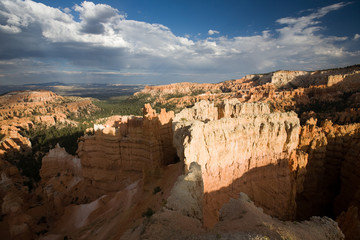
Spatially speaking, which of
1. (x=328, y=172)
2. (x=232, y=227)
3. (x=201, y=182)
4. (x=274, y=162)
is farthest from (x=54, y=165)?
(x=328, y=172)

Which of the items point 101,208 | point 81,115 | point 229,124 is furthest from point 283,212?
point 81,115

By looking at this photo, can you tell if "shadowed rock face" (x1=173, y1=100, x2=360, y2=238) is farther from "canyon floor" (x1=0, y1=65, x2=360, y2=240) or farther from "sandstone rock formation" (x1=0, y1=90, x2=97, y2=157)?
"sandstone rock formation" (x1=0, y1=90, x2=97, y2=157)

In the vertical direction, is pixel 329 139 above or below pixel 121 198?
above

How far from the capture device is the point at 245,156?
12969 mm

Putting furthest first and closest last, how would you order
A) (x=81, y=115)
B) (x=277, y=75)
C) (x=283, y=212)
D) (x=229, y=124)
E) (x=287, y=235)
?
(x=277, y=75), (x=81, y=115), (x=283, y=212), (x=229, y=124), (x=287, y=235)

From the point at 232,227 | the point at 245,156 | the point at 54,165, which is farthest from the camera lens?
the point at 54,165

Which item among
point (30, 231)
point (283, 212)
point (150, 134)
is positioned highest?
point (150, 134)

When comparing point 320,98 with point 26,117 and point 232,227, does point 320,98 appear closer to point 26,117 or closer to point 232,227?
point 232,227

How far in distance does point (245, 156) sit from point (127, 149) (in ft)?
42.3

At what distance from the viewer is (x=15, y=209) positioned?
16.6 metres

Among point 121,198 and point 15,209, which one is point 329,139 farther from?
point 15,209

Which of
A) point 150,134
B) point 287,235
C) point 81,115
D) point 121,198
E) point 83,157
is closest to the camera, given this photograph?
point 287,235

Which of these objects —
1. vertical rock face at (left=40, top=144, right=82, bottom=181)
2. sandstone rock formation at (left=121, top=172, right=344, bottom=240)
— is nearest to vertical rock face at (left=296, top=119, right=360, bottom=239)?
sandstone rock formation at (left=121, top=172, right=344, bottom=240)

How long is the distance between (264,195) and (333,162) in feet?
29.5
